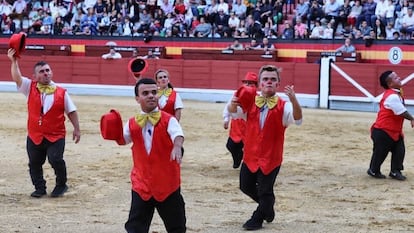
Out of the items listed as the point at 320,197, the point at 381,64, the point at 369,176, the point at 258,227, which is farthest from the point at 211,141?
the point at 381,64

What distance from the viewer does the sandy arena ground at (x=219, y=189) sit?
25.2ft

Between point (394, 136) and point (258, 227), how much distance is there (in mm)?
3833

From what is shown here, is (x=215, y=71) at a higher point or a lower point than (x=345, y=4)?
lower

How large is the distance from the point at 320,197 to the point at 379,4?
1455cm

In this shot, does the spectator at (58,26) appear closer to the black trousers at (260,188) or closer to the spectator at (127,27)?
the spectator at (127,27)

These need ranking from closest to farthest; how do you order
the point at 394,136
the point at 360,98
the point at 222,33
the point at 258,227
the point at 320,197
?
1. the point at 258,227
2. the point at 320,197
3. the point at 394,136
4. the point at 360,98
5. the point at 222,33

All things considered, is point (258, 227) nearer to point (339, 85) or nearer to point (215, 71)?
point (339, 85)

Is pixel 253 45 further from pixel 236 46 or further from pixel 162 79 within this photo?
pixel 162 79

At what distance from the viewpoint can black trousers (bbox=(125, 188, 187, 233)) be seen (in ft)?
19.1

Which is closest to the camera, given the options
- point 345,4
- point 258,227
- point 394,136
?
point 258,227

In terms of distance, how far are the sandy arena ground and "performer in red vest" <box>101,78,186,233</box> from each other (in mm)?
1505

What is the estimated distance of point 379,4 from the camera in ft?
74.5

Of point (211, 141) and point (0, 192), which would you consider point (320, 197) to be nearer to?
point (0, 192)

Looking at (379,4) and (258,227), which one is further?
→ (379,4)
